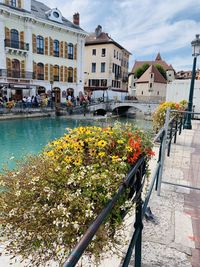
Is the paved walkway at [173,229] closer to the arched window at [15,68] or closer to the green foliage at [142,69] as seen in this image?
the arched window at [15,68]

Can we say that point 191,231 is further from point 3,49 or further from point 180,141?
point 3,49

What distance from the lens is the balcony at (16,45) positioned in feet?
73.0

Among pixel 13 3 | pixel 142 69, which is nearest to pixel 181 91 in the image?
pixel 13 3

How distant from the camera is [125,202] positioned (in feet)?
5.24

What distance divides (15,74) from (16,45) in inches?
119

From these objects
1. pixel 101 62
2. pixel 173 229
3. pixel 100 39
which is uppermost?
pixel 100 39

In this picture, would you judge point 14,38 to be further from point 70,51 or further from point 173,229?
point 173,229

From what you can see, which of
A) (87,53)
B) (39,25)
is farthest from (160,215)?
(87,53)

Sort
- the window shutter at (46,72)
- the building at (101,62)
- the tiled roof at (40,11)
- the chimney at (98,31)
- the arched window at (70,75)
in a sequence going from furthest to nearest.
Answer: the chimney at (98,31)
the building at (101,62)
the arched window at (70,75)
the window shutter at (46,72)
the tiled roof at (40,11)

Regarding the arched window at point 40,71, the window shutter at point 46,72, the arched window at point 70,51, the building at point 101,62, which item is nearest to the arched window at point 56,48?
the arched window at point 70,51

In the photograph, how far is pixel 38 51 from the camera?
24859 millimetres

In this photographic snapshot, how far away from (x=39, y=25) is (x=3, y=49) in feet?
17.5

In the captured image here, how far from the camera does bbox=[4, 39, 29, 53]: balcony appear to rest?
73.0 ft

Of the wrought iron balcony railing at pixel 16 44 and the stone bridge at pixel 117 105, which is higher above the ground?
the wrought iron balcony railing at pixel 16 44
